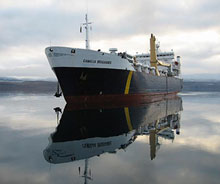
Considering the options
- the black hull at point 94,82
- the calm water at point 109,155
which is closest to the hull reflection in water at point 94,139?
the calm water at point 109,155

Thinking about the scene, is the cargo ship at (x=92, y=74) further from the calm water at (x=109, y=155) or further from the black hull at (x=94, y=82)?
the calm water at (x=109, y=155)

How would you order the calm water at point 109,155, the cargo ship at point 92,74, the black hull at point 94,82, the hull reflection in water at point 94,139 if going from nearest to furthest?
the calm water at point 109,155 < the hull reflection in water at point 94,139 < the cargo ship at point 92,74 < the black hull at point 94,82

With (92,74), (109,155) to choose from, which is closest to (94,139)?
(109,155)

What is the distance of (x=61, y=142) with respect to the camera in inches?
332

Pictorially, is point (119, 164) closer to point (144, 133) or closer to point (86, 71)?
point (144, 133)

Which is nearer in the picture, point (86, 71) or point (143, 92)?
point (86, 71)

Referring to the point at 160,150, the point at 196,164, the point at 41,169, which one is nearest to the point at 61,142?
the point at 41,169

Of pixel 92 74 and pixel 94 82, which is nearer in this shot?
pixel 92 74

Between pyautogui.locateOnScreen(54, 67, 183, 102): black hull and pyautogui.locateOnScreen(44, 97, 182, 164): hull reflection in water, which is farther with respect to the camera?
pyautogui.locateOnScreen(54, 67, 183, 102): black hull

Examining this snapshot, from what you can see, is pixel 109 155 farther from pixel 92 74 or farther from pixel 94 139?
pixel 92 74

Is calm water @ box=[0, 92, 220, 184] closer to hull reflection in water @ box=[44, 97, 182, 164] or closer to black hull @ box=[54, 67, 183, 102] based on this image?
hull reflection in water @ box=[44, 97, 182, 164]

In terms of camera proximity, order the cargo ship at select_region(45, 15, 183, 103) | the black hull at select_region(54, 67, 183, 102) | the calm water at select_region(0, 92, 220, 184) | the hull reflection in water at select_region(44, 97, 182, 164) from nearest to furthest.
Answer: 1. the calm water at select_region(0, 92, 220, 184)
2. the hull reflection in water at select_region(44, 97, 182, 164)
3. the cargo ship at select_region(45, 15, 183, 103)
4. the black hull at select_region(54, 67, 183, 102)

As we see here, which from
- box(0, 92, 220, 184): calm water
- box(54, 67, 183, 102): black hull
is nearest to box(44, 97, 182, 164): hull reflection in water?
box(0, 92, 220, 184): calm water

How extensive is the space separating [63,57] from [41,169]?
1501 cm
